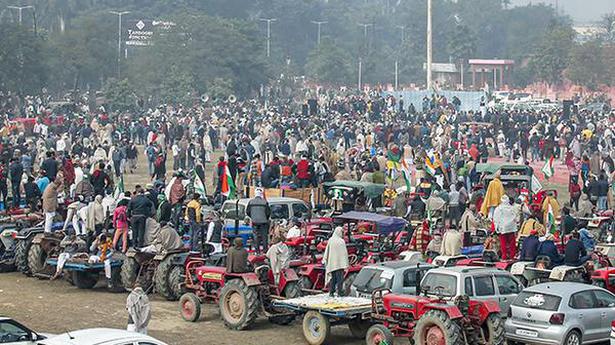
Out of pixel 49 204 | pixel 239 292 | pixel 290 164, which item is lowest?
pixel 239 292

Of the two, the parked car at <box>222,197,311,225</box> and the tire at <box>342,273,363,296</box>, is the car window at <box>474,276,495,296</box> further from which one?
the parked car at <box>222,197,311,225</box>

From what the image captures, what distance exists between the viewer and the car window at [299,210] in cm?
3069

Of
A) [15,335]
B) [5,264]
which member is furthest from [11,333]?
[5,264]

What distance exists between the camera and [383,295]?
21.4m

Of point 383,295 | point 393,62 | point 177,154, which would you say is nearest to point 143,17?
point 393,62

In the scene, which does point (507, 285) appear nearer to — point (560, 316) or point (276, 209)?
point (560, 316)

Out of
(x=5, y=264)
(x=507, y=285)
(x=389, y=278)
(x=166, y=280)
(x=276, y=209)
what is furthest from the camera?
(x=276, y=209)

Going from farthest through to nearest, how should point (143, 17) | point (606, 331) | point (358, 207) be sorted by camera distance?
point (143, 17) < point (358, 207) < point (606, 331)

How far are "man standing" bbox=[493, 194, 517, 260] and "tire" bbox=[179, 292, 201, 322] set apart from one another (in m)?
6.57

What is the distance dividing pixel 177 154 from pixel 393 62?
83870mm

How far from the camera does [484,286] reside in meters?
21.4

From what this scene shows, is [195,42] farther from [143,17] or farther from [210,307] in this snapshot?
[210,307]

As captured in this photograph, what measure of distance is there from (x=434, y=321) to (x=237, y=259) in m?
4.57

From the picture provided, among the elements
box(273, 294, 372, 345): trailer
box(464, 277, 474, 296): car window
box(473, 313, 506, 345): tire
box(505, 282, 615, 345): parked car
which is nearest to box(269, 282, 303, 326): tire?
box(273, 294, 372, 345): trailer
